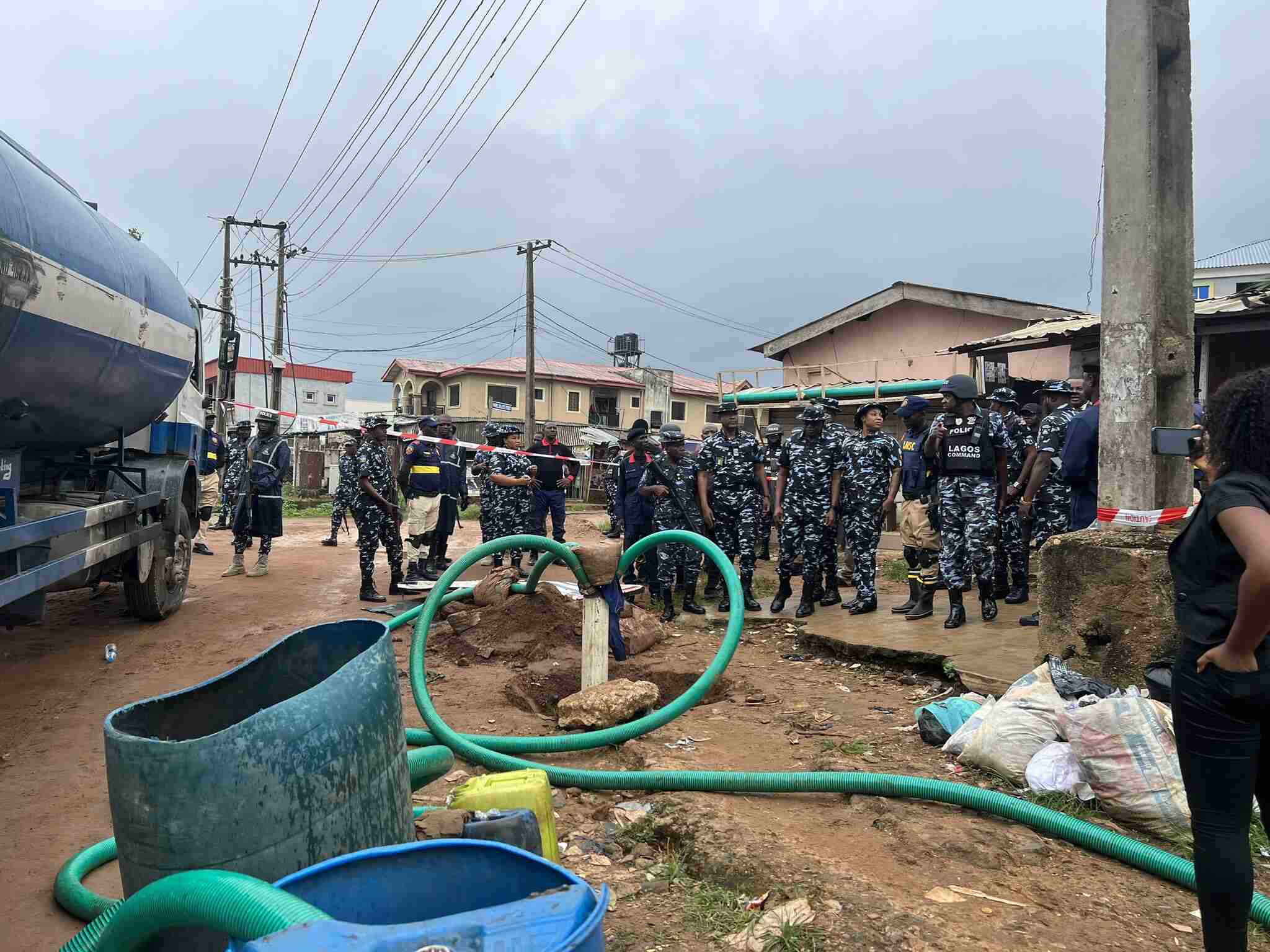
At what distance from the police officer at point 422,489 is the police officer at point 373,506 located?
78 centimetres

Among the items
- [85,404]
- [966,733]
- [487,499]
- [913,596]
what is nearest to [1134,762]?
[966,733]

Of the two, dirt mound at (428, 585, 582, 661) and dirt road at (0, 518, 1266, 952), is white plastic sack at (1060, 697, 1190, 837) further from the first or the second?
dirt mound at (428, 585, 582, 661)

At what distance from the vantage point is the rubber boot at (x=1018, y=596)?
719 cm

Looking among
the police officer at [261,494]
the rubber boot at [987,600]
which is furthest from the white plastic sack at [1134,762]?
the police officer at [261,494]

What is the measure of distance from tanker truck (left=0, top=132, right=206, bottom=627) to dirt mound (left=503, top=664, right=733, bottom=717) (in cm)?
279

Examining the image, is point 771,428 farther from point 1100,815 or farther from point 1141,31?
point 1100,815

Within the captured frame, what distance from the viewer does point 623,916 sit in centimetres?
285

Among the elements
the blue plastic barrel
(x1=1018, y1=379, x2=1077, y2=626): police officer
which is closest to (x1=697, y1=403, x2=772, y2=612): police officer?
(x1=1018, y1=379, x2=1077, y2=626): police officer

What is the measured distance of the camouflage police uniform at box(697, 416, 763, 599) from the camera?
832cm

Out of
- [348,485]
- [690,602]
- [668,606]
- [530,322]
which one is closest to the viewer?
[668,606]

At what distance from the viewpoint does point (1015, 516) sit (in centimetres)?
728

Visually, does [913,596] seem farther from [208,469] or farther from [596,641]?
[208,469]

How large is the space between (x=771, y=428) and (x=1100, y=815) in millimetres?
7339

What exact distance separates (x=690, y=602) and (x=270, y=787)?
661cm
